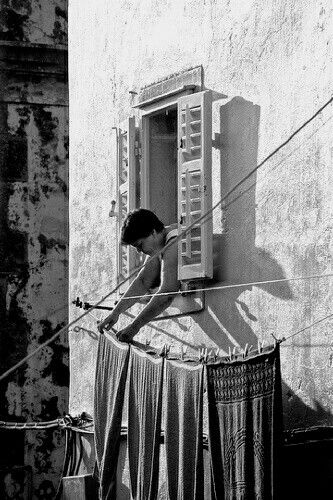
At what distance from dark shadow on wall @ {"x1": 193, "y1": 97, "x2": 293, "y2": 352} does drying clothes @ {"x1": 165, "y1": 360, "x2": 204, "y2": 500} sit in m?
0.72

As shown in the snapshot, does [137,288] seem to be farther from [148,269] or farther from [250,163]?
[250,163]

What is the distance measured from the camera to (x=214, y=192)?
1527cm

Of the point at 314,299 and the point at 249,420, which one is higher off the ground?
the point at 314,299

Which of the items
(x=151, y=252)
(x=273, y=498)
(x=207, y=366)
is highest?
(x=151, y=252)

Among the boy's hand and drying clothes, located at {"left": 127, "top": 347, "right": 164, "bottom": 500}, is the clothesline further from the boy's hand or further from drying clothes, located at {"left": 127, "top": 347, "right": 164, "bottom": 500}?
drying clothes, located at {"left": 127, "top": 347, "right": 164, "bottom": 500}

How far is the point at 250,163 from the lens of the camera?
1484 cm

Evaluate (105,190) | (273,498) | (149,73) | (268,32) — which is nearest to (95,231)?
(105,190)

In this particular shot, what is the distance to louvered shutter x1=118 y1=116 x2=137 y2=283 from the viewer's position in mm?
16375

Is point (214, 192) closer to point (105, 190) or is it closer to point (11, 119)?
point (105, 190)

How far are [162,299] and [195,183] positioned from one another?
0.96 m

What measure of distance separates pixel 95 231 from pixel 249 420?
4567 mm

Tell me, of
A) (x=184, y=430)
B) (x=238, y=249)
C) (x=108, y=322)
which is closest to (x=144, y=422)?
(x=184, y=430)

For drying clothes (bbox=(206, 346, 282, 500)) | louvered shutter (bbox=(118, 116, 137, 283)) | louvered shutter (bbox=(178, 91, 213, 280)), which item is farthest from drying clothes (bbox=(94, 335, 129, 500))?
drying clothes (bbox=(206, 346, 282, 500))

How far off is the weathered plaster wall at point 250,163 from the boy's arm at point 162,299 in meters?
0.36
